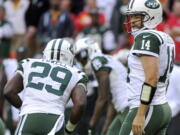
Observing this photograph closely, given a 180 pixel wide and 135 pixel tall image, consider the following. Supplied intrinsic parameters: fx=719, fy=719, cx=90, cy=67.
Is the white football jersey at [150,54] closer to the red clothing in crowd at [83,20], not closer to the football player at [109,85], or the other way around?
the football player at [109,85]

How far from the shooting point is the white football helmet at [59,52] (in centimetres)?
695

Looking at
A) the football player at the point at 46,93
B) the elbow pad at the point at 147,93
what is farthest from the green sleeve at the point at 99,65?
the elbow pad at the point at 147,93

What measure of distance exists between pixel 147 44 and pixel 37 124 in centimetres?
123

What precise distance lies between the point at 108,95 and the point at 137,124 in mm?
2620

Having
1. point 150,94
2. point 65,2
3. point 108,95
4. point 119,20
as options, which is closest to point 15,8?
point 65,2

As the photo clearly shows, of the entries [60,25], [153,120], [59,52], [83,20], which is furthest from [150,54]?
[83,20]

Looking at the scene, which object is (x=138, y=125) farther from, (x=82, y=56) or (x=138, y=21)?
(x=82, y=56)

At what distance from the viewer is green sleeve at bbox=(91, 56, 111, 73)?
856 centimetres

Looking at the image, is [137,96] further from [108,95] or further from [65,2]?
[65,2]

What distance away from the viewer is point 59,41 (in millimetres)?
7078

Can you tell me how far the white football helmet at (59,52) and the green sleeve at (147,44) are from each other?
0.91m

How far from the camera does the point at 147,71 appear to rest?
622cm

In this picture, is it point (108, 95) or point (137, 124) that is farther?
point (108, 95)

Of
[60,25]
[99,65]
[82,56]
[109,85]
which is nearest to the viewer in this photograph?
[99,65]
